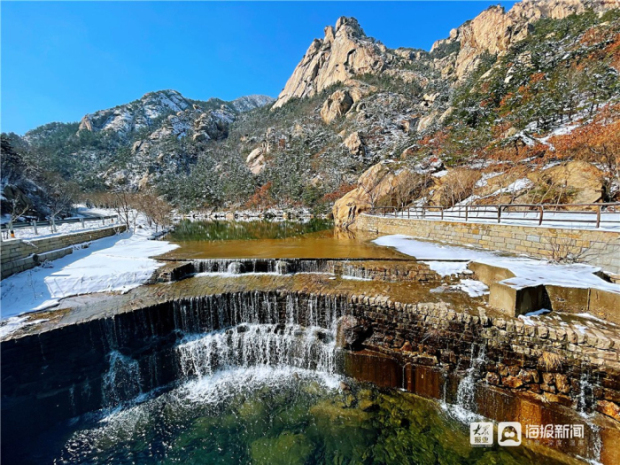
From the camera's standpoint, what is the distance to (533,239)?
938 centimetres

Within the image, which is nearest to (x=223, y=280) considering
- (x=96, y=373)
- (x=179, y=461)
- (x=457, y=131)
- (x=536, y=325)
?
(x=96, y=373)

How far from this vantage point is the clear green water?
4.89 meters

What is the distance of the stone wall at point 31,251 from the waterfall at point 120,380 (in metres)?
6.09

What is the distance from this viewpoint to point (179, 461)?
4953 millimetres

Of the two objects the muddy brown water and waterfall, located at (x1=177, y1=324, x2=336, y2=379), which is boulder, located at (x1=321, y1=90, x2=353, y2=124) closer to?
the muddy brown water

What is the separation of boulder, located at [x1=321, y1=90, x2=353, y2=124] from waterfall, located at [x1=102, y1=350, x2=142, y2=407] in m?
83.8

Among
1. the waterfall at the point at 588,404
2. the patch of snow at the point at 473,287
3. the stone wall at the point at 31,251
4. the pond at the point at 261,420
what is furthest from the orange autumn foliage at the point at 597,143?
the stone wall at the point at 31,251

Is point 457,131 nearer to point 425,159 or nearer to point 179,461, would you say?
point 425,159

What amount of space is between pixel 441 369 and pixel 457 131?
4098cm

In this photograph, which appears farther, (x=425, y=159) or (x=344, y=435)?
(x=425, y=159)

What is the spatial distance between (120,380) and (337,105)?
86.5 m

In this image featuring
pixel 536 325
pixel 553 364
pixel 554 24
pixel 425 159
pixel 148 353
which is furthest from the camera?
pixel 554 24

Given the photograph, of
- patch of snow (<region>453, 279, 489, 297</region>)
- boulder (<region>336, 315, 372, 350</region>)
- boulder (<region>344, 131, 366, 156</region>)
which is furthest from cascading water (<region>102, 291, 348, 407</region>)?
boulder (<region>344, 131, 366, 156</region>)

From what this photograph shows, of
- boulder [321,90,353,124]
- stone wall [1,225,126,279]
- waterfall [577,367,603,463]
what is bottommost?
waterfall [577,367,603,463]
